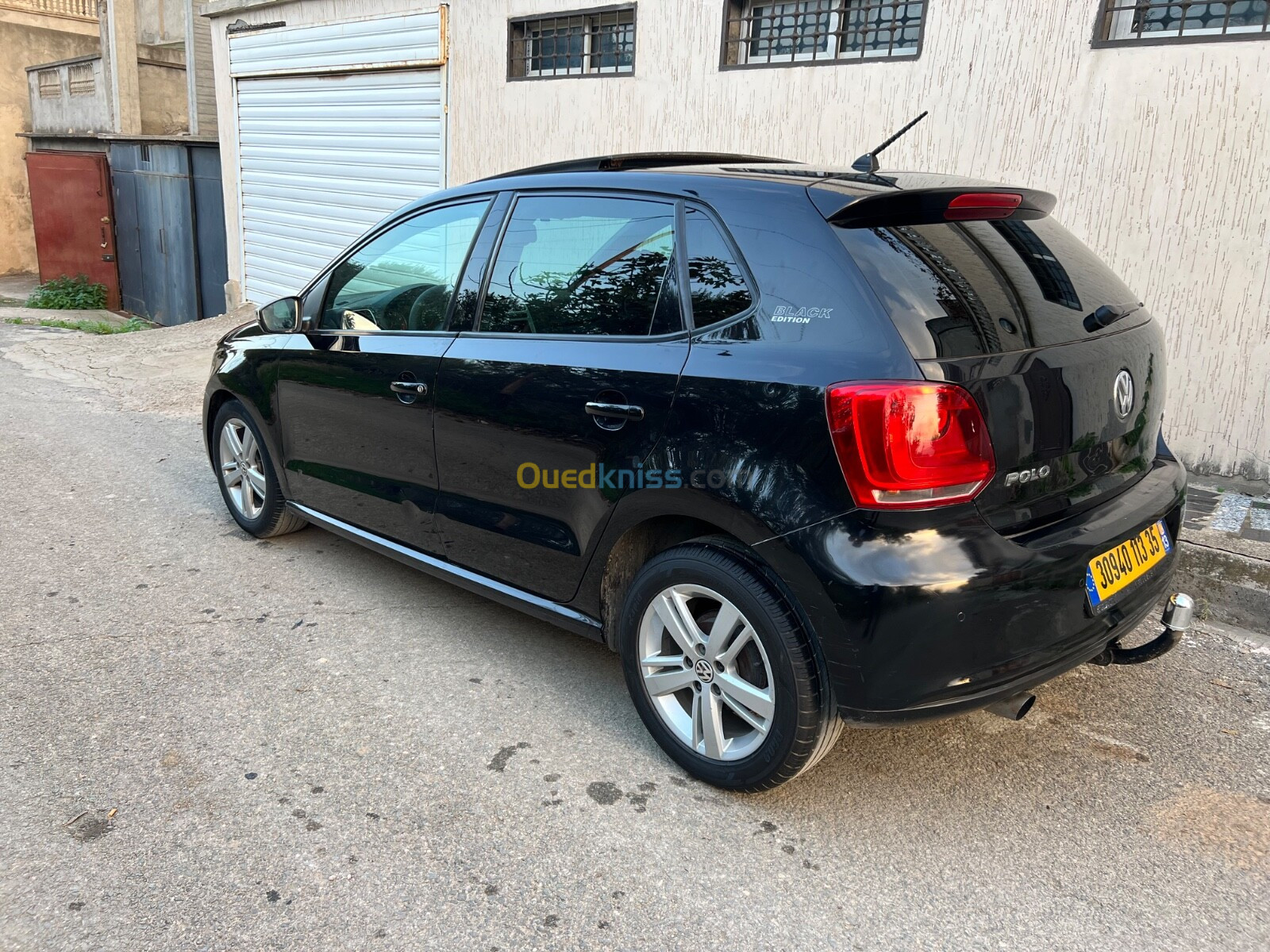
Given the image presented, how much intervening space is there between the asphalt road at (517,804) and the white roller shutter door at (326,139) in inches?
247

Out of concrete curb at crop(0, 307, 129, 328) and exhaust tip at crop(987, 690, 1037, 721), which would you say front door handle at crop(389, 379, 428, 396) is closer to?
exhaust tip at crop(987, 690, 1037, 721)

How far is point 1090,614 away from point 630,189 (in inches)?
71.3

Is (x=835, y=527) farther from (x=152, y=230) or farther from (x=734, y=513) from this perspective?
(x=152, y=230)

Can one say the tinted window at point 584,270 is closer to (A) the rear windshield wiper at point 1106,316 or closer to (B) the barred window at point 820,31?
(A) the rear windshield wiper at point 1106,316

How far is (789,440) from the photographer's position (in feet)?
8.21

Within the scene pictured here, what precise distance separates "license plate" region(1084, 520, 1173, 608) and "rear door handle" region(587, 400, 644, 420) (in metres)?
1.26

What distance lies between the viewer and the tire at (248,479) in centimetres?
459

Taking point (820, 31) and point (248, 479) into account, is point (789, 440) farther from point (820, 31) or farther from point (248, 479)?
point (820, 31)

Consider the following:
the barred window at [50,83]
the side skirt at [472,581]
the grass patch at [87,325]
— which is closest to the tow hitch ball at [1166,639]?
the side skirt at [472,581]

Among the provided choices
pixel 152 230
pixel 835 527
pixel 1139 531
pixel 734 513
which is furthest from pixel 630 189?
pixel 152 230

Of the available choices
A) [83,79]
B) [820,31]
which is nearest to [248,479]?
[820,31]

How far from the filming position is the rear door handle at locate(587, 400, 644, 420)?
283 centimetres

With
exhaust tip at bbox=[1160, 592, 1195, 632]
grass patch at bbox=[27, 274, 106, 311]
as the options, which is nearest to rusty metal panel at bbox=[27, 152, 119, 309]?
grass patch at bbox=[27, 274, 106, 311]

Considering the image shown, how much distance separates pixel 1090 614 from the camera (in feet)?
8.52
